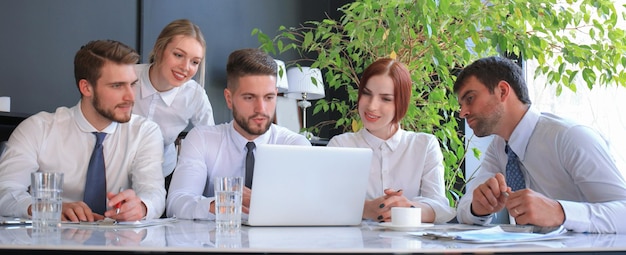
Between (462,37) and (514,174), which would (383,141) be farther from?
(462,37)

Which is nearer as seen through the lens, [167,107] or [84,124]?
[84,124]

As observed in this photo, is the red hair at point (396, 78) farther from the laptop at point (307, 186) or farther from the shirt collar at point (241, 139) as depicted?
the laptop at point (307, 186)

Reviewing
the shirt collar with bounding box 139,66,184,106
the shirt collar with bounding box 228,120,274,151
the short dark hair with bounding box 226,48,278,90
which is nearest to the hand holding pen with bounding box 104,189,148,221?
the shirt collar with bounding box 228,120,274,151

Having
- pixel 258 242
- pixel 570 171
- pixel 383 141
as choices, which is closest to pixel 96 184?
Answer: pixel 383 141

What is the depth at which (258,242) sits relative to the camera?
1.48 meters

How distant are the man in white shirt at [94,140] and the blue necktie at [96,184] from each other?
15 millimetres

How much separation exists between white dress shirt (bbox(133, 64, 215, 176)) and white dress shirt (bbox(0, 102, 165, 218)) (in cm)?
56

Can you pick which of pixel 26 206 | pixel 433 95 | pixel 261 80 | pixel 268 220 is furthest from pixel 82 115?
pixel 433 95

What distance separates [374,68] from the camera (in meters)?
2.89

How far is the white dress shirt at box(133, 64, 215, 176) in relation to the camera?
11.2 feet

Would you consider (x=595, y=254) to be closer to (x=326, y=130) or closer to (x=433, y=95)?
(x=433, y=95)

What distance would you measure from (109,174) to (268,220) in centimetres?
99

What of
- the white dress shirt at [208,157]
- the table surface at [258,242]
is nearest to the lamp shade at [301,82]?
the white dress shirt at [208,157]

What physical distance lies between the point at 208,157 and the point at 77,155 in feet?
1.59
